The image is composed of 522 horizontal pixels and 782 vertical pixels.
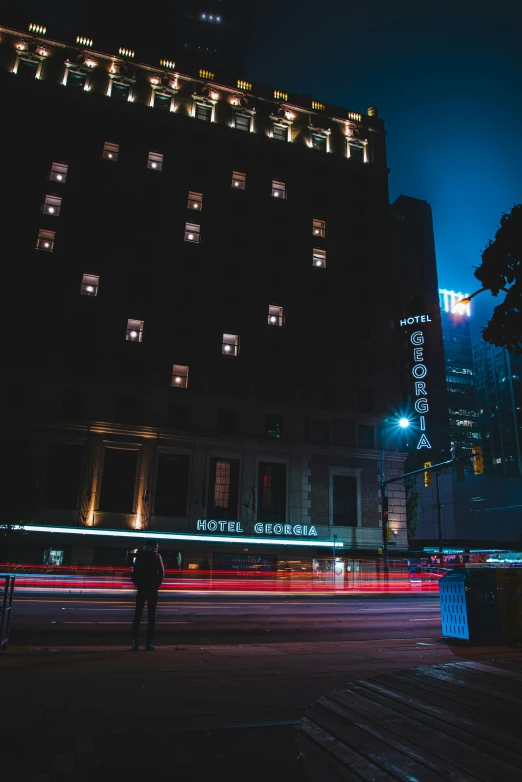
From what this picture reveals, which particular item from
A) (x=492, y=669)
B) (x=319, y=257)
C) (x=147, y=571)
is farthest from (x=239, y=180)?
(x=492, y=669)

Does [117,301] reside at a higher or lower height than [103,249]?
lower

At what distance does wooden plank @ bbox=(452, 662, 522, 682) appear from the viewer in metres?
6.30

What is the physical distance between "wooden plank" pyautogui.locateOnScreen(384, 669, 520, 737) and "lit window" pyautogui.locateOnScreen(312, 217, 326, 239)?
4248 cm

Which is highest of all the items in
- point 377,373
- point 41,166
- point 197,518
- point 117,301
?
point 41,166

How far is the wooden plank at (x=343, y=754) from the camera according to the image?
351 cm

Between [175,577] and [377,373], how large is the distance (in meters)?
22.5

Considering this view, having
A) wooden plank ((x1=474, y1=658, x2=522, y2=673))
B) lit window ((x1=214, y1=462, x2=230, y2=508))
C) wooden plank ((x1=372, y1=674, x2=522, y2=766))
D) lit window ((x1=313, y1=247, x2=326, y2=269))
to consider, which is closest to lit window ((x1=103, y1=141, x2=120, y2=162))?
lit window ((x1=313, y1=247, x2=326, y2=269))

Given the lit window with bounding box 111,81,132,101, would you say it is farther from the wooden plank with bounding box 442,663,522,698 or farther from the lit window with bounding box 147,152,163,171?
the wooden plank with bounding box 442,663,522,698

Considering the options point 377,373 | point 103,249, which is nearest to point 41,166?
point 103,249

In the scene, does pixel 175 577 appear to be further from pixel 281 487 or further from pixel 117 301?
pixel 117 301

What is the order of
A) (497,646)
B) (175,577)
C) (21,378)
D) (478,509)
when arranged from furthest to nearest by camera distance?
(478,509), (21,378), (175,577), (497,646)

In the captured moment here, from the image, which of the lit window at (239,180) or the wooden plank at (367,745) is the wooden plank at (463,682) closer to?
the wooden plank at (367,745)

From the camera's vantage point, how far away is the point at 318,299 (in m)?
42.3

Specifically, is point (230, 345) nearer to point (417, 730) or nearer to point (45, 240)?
point (45, 240)
